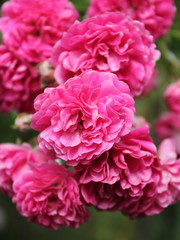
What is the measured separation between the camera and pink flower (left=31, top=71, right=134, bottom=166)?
69 centimetres

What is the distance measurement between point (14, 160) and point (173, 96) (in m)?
0.41

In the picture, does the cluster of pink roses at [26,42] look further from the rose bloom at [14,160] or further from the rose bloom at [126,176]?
the rose bloom at [126,176]

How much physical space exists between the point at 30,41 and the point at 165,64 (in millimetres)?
416

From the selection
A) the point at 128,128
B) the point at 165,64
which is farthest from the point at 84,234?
the point at 128,128

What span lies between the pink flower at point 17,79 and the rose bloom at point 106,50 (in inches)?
4.5

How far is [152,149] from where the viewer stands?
0.76 m

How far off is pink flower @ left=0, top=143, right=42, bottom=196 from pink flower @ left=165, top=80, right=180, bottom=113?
0.38 meters

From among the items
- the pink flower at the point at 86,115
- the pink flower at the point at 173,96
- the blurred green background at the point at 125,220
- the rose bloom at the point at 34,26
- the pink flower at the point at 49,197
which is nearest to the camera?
the pink flower at the point at 86,115

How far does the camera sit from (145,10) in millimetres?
972

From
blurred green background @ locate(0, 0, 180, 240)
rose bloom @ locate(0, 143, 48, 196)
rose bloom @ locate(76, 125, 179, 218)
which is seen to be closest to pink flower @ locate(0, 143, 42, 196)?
rose bloom @ locate(0, 143, 48, 196)

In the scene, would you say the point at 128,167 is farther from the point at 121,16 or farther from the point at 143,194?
the point at 121,16

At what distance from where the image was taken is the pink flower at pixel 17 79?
0.92 meters

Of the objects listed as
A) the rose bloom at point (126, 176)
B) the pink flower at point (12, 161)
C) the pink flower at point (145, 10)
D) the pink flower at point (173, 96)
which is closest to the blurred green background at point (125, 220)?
the pink flower at point (173, 96)

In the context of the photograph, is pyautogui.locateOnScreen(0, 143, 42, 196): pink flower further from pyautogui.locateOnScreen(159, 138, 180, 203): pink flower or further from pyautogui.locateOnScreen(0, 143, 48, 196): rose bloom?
pyautogui.locateOnScreen(159, 138, 180, 203): pink flower
